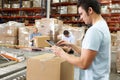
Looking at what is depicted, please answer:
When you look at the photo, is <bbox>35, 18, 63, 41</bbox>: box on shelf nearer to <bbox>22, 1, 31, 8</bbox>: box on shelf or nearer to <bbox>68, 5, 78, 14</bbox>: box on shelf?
<bbox>68, 5, 78, 14</bbox>: box on shelf

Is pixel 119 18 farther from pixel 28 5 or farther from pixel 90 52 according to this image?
pixel 90 52

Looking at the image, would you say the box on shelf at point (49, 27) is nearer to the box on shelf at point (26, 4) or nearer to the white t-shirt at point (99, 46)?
the box on shelf at point (26, 4)

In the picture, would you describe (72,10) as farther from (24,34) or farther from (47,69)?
(47,69)

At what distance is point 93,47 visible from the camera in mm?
1767

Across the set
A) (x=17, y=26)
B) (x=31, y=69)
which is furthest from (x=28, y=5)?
(x=31, y=69)

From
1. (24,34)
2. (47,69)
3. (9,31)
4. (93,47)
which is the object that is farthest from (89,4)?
(9,31)

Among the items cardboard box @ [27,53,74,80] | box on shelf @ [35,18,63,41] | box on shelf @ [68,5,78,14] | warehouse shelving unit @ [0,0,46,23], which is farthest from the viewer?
warehouse shelving unit @ [0,0,46,23]

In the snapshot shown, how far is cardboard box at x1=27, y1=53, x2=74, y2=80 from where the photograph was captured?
209 centimetres

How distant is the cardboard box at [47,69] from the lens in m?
2.09

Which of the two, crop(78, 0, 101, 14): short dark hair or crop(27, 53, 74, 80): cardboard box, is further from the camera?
crop(27, 53, 74, 80): cardboard box

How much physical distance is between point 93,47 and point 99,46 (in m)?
0.08

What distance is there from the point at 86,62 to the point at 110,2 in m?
8.82

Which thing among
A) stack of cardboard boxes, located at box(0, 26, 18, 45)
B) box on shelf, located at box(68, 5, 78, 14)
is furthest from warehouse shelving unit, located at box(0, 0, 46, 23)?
stack of cardboard boxes, located at box(0, 26, 18, 45)

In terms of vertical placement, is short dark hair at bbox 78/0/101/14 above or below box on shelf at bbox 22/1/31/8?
below
